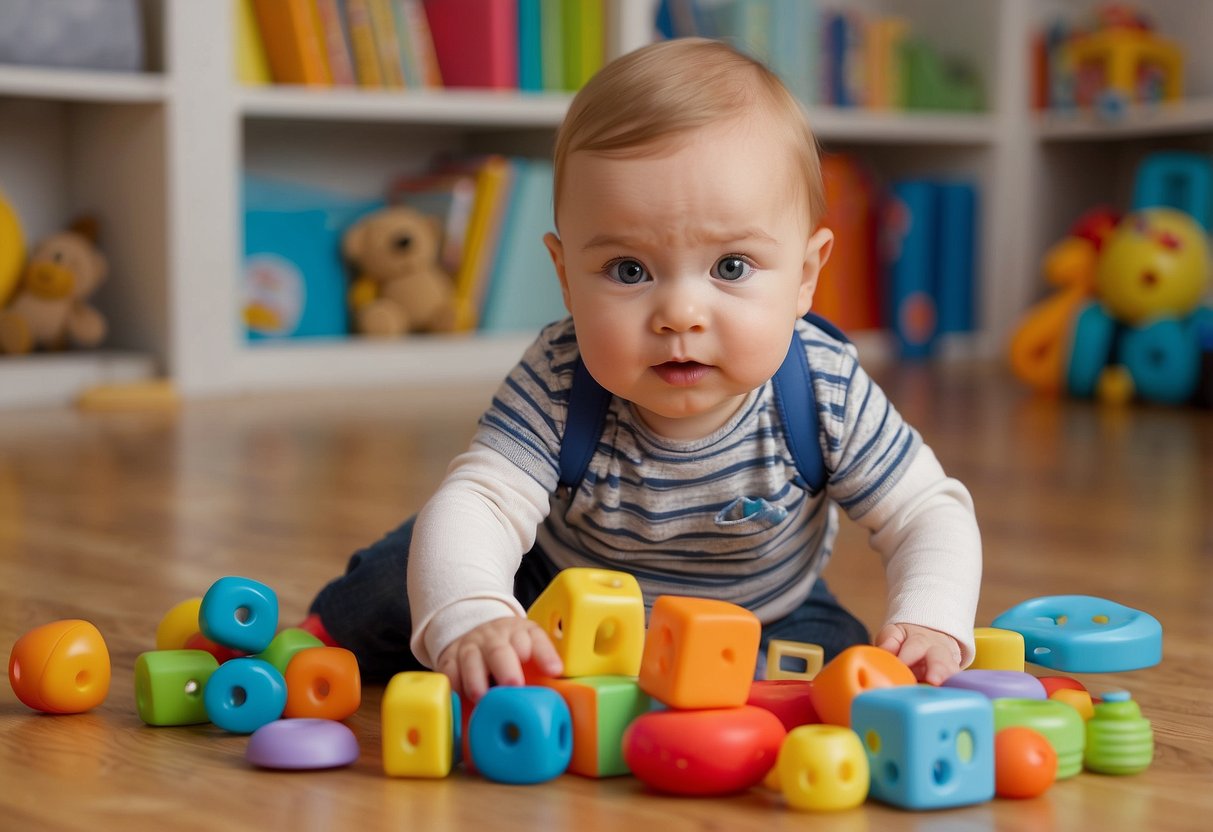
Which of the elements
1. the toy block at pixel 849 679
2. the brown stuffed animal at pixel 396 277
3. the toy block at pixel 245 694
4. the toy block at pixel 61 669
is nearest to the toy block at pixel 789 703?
the toy block at pixel 849 679

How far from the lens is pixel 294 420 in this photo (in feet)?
7.05

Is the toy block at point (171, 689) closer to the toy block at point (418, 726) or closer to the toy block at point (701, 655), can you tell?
the toy block at point (418, 726)

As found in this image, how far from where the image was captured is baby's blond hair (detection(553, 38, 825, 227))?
0.80m

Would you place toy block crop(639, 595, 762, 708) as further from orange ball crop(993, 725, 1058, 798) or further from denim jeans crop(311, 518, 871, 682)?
denim jeans crop(311, 518, 871, 682)

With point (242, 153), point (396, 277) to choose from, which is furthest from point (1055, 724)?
point (242, 153)

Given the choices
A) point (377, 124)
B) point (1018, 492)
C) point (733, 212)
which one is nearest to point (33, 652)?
point (733, 212)

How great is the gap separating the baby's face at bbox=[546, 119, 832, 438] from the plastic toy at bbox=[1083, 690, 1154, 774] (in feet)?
0.79

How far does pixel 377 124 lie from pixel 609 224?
218 cm

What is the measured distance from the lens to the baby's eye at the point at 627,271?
0.81 metres

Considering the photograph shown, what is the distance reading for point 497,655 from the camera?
74cm

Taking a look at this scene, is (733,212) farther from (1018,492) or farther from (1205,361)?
(1205,361)

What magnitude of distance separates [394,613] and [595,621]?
248mm

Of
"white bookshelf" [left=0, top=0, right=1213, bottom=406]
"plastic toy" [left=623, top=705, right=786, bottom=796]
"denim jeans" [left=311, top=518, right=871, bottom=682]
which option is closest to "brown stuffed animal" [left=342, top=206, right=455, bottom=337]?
"white bookshelf" [left=0, top=0, right=1213, bottom=406]

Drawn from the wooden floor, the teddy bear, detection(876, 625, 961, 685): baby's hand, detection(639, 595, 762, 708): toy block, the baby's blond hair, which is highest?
the baby's blond hair
